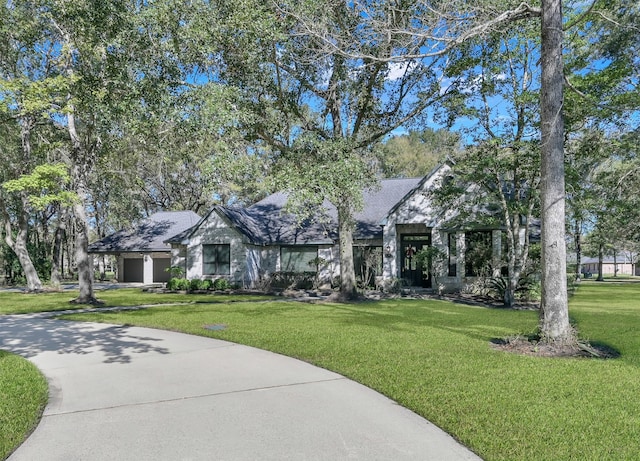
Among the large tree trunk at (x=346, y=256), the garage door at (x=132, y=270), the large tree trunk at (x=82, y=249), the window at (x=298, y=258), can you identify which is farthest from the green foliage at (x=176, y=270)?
the large tree trunk at (x=346, y=256)

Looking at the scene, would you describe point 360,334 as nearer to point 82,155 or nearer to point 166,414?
point 166,414

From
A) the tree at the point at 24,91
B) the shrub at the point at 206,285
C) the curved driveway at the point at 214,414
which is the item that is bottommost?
the shrub at the point at 206,285

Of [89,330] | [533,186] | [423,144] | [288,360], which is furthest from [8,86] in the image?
[423,144]

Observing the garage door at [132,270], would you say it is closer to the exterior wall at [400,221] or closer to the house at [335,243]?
the house at [335,243]

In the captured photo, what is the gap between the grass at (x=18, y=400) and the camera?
12.9 ft

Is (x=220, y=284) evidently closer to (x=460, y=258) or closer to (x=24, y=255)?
(x=24, y=255)

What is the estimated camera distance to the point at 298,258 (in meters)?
23.9

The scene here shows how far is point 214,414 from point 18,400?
2.37m

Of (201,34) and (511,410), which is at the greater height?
(201,34)

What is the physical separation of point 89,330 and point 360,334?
6.19 meters

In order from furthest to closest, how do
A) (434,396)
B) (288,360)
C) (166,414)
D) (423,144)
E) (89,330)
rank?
(423,144) → (89,330) → (288,360) → (434,396) → (166,414)

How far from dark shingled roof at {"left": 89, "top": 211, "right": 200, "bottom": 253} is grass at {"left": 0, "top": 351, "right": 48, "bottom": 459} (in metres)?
23.5

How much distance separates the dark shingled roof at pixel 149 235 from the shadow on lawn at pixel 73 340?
61.0 feet

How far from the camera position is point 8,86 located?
43.1ft
